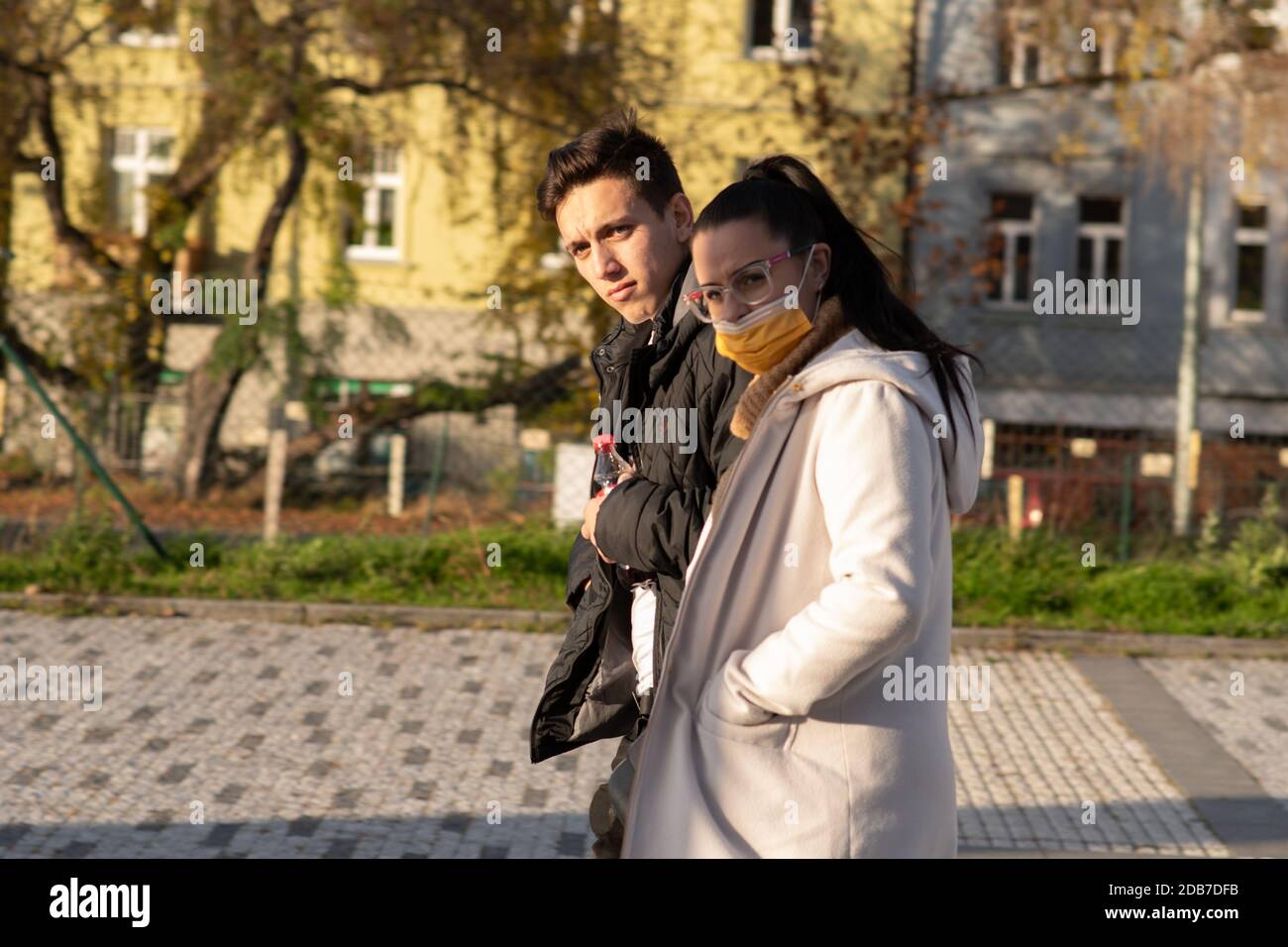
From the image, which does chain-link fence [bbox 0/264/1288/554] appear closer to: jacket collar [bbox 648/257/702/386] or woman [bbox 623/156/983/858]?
jacket collar [bbox 648/257/702/386]

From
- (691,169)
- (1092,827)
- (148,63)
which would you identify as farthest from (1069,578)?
(148,63)

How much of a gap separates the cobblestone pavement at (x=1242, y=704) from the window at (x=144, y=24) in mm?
9060

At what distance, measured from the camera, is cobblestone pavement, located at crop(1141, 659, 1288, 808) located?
7.00 meters

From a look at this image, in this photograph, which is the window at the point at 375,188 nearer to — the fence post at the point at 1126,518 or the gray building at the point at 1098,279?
the fence post at the point at 1126,518

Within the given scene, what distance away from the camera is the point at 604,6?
1418 cm

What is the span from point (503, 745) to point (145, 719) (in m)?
1.54

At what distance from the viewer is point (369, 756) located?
259 inches

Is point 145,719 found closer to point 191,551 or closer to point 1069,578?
point 191,551

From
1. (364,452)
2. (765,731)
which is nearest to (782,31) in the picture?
(364,452)

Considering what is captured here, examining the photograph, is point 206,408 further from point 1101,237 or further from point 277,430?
point 1101,237

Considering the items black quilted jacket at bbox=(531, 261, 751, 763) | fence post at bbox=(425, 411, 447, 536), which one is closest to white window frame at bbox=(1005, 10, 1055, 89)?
fence post at bbox=(425, 411, 447, 536)

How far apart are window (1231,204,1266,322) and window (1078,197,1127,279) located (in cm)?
180

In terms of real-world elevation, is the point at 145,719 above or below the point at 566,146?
below
